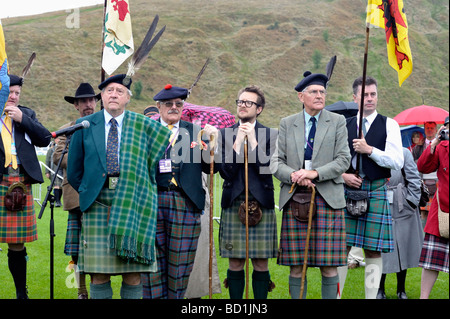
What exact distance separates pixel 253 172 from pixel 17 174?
6.83 ft

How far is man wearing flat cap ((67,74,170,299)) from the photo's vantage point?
382 centimetres

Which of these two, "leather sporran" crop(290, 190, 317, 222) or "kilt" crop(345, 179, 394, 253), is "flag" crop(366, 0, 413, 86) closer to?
"kilt" crop(345, 179, 394, 253)

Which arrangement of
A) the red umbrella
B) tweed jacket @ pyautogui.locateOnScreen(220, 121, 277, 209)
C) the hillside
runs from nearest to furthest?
tweed jacket @ pyautogui.locateOnScreen(220, 121, 277, 209) → the red umbrella → the hillside

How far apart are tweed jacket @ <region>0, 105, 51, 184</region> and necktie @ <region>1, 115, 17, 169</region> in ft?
0.11

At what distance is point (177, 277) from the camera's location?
454cm

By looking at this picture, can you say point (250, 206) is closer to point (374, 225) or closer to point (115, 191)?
point (374, 225)

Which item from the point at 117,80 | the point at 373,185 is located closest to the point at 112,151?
the point at 117,80

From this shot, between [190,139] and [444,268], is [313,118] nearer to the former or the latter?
[190,139]

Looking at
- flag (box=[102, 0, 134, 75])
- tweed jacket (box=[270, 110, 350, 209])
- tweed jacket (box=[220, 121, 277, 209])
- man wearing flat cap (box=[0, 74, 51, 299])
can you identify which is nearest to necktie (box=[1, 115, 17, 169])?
man wearing flat cap (box=[0, 74, 51, 299])

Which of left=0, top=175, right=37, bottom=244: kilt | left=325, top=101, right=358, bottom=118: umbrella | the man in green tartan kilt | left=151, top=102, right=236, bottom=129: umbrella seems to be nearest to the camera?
the man in green tartan kilt

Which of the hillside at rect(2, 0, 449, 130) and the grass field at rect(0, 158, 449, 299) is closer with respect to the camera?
the grass field at rect(0, 158, 449, 299)

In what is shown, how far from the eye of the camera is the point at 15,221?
200 inches

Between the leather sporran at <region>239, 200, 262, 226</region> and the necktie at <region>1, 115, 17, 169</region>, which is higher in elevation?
the necktie at <region>1, 115, 17, 169</region>
